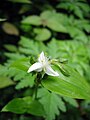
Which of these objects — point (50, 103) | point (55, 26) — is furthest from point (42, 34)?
point (50, 103)

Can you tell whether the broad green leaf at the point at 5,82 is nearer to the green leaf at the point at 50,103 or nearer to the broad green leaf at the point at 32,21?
the green leaf at the point at 50,103

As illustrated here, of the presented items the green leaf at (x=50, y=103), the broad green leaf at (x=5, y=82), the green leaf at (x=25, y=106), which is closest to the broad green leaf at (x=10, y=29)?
the broad green leaf at (x=5, y=82)

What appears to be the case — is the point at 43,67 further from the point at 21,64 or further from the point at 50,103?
the point at 50,103

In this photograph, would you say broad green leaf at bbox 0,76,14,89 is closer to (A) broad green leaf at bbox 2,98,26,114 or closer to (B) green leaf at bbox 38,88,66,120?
(B) green leaf at bbox 38,88,66,120

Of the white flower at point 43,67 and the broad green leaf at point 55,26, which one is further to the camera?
the broad green leaf at point 55,26

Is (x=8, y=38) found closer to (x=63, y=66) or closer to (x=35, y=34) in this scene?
(x=35, y=34)
